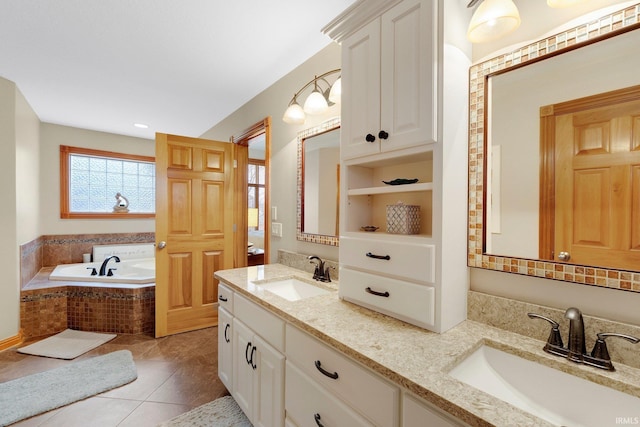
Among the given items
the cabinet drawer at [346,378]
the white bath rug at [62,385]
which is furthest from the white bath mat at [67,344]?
the cabinet drawer at [346,378]

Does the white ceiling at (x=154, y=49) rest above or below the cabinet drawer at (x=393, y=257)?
above

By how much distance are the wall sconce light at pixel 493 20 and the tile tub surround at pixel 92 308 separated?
343cm

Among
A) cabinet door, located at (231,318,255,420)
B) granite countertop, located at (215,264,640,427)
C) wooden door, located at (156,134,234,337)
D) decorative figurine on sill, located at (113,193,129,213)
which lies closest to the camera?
granite countertop, located at (215,264,640,427)

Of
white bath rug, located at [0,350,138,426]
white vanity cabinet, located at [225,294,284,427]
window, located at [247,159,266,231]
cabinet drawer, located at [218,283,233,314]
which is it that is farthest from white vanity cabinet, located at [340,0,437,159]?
window, located at [247,159,266,231]

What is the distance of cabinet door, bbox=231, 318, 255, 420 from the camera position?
1506 millimetres

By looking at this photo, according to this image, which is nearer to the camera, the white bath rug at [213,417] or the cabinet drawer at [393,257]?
the cabinet drawer at [393,257]

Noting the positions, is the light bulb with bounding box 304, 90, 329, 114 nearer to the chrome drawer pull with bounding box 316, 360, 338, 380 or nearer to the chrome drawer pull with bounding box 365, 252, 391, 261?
the chrome drawer pull with bounding box 365, 252, 391, 261

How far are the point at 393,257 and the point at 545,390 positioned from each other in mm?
594

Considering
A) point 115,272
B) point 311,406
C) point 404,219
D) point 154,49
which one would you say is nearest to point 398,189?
point 404,219

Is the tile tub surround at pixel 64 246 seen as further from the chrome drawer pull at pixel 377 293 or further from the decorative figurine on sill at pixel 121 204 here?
the chrome drawer pull at pixel 377 293

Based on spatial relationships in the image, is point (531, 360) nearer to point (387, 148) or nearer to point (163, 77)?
point (387, 148)

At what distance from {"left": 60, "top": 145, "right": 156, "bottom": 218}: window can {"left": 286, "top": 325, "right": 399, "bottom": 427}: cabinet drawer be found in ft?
13.7

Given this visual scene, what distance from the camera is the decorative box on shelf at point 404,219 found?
1230mm

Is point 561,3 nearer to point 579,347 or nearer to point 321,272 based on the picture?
point 579,347
